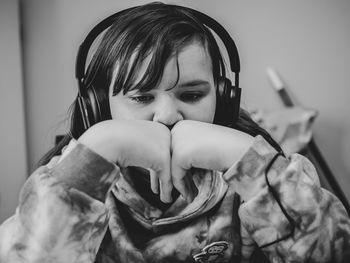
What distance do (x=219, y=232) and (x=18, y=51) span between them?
1306 mm

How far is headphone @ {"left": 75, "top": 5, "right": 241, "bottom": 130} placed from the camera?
0.70 m

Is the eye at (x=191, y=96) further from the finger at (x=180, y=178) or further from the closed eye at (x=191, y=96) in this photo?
the finger at (x=180, y=178)

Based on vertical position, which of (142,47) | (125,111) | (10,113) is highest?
(142,47)

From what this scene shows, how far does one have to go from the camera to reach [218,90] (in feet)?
2.40

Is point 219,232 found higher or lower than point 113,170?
lower

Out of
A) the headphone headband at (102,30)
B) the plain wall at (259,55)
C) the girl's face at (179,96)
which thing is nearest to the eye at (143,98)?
the girl's face at (179,96)

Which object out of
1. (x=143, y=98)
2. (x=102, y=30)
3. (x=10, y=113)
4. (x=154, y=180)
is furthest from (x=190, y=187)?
(x=10, y=113)

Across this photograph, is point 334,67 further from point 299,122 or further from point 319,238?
point 319,238

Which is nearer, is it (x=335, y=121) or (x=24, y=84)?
(x=24, y=84)

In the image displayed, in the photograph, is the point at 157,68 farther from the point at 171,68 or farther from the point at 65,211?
the point at 65,211

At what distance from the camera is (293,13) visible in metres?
1.84

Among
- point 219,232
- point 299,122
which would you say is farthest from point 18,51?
point 219,232

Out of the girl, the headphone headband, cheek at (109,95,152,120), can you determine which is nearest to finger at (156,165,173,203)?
the girl

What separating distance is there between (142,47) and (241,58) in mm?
1225
